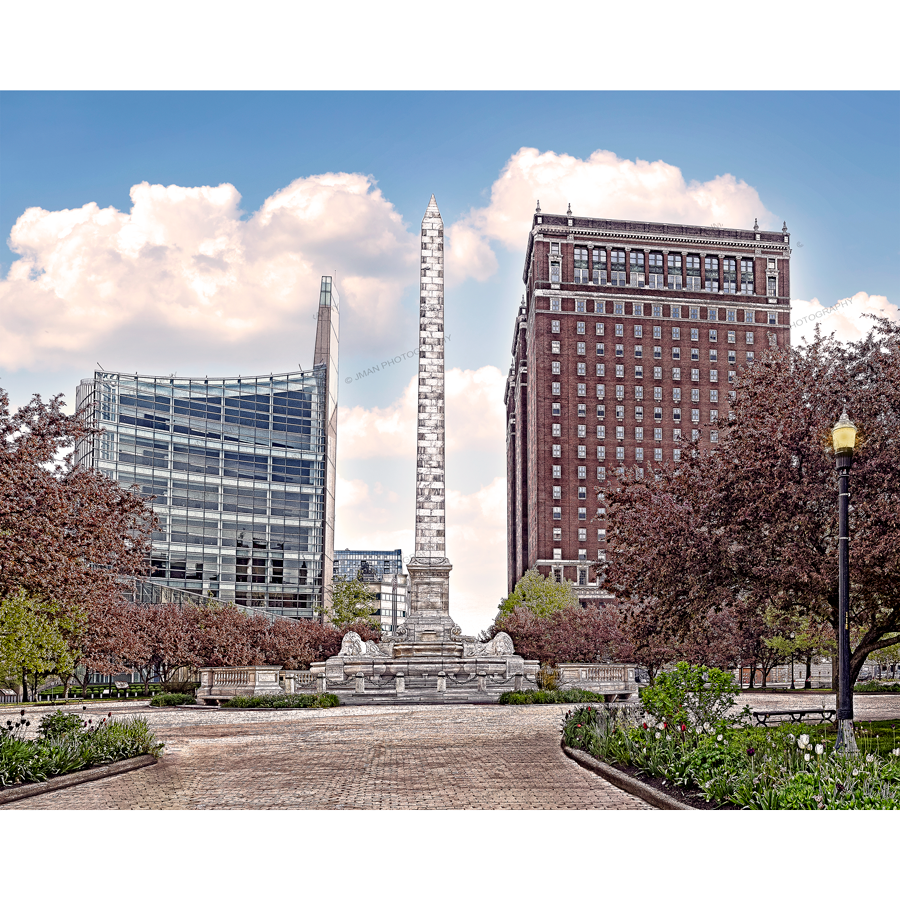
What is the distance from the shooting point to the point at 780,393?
66.4 ft

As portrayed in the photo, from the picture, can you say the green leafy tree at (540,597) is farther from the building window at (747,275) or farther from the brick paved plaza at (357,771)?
the brick paved plaza at (357,771)

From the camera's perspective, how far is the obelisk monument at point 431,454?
163 ft

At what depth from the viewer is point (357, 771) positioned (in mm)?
17250

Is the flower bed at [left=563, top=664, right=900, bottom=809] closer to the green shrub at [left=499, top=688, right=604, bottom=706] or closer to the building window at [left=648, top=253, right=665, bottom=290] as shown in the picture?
the green shrub at [left=499, top=688, right=604, bottom=706]

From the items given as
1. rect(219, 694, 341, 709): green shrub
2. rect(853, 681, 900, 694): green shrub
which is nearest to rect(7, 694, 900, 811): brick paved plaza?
rect(219, 694, 341, 709): green shrub

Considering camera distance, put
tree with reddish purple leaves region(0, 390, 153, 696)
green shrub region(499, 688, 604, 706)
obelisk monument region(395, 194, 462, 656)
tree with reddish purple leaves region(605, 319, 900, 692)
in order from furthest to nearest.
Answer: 1. obelisk monument region(395, 194, 462, 656)
2. green shrub region(499, 688, 604, 706)
3. tree with reddish purple leaves region(605, 319, 900, 692)
4. tree with reddish purple leaves region(0, 390, 153, 696)

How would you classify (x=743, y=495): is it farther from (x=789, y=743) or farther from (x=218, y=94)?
(x=218, y=94)

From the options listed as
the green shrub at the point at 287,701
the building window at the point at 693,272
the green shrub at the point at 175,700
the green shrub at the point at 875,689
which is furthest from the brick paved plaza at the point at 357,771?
the building window at the point at 693,272

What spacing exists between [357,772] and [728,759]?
6.92 m

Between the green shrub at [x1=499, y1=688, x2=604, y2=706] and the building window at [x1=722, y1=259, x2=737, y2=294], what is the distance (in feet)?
307

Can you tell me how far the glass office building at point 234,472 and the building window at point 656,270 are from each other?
42.4m

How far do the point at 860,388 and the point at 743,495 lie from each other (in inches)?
129

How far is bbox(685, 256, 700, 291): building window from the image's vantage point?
401 ft
